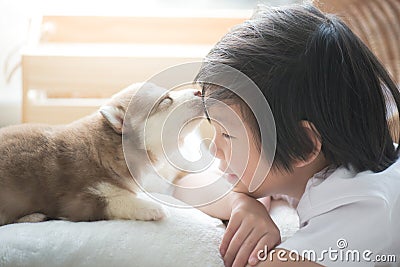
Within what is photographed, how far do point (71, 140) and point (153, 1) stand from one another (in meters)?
0.83

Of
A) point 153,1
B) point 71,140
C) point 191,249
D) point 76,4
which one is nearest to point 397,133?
point 191,249

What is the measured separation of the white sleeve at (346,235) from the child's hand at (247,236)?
0.03 meters

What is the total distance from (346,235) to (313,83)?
0.67 ft

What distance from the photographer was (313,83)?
83cm

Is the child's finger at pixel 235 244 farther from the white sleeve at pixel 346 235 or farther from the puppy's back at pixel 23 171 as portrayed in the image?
the puppy's back at pixel 23 171

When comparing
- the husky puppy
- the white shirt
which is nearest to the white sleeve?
the white shirt

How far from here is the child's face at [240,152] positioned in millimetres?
857

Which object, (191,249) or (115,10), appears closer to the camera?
(191,249)

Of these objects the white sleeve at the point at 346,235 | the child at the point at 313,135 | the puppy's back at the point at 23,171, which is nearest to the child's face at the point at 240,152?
the child at the point at 313,135

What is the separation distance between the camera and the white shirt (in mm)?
785

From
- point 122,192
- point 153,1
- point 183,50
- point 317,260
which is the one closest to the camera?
point 317,260

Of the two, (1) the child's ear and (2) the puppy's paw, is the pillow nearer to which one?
(2) the puppy's paw

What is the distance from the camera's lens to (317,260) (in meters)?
0.78

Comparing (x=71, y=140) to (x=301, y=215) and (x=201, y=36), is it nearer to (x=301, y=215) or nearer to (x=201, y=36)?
(x=301, y=215)
